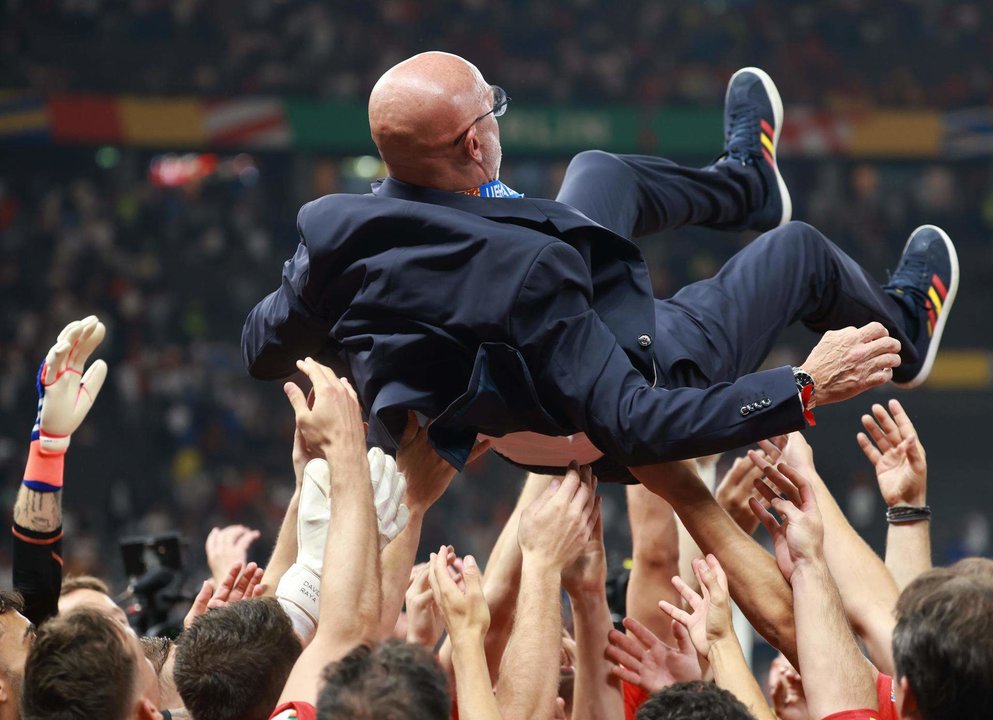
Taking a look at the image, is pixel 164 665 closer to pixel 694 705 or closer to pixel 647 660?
pixel 647 660

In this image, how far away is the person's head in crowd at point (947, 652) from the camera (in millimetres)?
1882

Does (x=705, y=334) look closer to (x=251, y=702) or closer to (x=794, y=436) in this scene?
(x=794, y=436)

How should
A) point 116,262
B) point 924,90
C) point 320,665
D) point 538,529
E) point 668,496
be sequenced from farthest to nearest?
1. point 924,90
2. point 116,262
3. point 668,496
4. point 538,529
5. point 320,665

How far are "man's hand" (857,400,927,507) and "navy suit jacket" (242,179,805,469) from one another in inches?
21.7

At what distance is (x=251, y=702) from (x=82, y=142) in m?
12.5

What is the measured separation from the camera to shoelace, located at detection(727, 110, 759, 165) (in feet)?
11.5

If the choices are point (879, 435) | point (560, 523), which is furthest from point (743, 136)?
point (560, 523)

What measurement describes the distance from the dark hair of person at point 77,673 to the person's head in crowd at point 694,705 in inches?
35.8

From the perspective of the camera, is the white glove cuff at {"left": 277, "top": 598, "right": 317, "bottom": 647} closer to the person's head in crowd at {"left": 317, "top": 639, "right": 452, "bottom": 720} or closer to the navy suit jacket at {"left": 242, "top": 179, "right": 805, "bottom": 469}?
the navy suit jacket at {"left": 242, "top": 179, "right": 805, "bottom": 469}

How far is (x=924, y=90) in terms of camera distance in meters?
16.2

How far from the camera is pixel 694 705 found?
1.90 metres

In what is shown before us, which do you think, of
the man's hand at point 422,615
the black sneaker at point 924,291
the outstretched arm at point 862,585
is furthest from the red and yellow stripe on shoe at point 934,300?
the man's hand at point 422,615

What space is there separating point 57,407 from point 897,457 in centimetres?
188

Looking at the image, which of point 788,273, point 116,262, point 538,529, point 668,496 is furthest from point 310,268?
point 116,262
